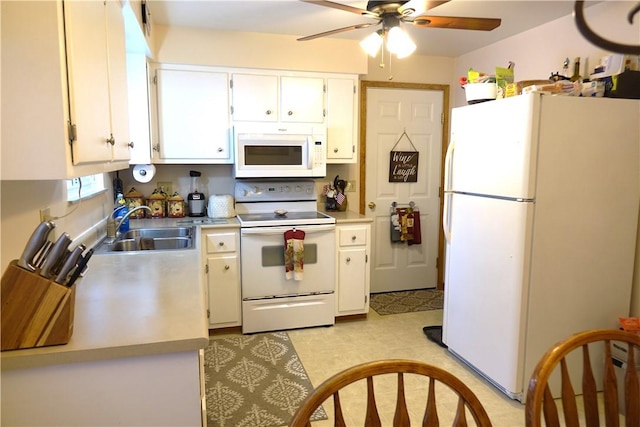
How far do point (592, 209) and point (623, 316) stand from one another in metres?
0.67

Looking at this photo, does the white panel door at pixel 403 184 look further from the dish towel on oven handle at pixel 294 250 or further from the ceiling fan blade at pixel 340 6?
the ceiling fan blade at pixel 340 6

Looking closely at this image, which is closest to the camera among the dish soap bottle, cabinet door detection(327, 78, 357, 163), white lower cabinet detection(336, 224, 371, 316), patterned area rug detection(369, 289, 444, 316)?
the dish soap bottle

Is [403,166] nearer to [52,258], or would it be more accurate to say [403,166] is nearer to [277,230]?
[277,230]

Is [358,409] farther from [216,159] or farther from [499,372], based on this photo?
[216,159]

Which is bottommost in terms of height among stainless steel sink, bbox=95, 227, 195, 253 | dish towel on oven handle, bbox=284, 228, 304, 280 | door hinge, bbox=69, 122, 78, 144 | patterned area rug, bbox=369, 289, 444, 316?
patterned area rug, bbox=369, 289, 444, 316

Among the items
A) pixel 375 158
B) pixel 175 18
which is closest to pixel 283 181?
pixel 375 158

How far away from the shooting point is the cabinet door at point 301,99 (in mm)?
3363

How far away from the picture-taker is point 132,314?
1342 millimetres

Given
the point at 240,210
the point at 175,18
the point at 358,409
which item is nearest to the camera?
the point at 358,409

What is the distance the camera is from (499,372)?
93.6 inches

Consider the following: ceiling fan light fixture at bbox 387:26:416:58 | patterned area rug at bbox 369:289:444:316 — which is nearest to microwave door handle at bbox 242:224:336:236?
patterned area rug at bbox 369:289:444:316

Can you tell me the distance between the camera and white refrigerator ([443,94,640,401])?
2180 millimetres

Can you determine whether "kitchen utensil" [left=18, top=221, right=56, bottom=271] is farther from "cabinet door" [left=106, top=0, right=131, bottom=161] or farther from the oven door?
the oven door

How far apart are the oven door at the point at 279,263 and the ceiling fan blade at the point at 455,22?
1.57 metres
